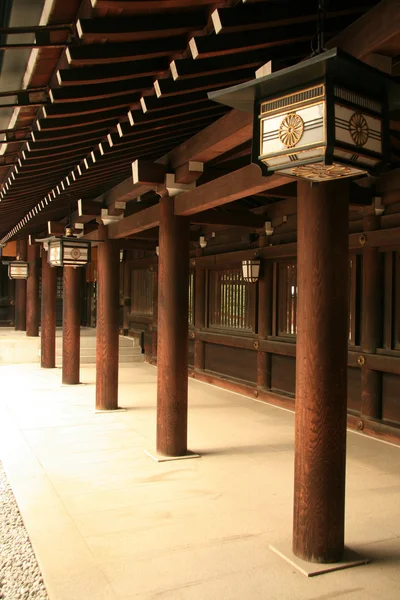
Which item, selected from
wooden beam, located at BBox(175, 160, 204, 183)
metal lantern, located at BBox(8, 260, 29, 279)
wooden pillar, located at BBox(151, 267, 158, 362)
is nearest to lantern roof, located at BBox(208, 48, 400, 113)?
wooden beam, located at BBox(175, 160, 204, 183)

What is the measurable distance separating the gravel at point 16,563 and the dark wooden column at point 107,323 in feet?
12.5

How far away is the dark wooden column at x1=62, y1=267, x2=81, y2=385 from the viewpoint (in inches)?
432

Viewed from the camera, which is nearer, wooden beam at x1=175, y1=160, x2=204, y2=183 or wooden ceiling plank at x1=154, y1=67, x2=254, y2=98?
wooden ceiling plank at x1=154, y1=67, x2=254, y2=98

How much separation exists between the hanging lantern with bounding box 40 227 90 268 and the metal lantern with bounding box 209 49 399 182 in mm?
6121

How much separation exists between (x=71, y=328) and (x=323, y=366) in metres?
8.21

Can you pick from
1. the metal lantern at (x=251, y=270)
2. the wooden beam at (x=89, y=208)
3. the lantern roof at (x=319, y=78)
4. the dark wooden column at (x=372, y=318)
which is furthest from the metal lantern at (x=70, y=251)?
the lantern roof at (x=319, y=78)

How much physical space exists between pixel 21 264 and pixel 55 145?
12495 millimetres

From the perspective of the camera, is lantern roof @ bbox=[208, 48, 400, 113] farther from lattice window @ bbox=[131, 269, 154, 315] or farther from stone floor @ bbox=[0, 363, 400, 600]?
lattice window @ bbox=[131, 269, 154, 315]

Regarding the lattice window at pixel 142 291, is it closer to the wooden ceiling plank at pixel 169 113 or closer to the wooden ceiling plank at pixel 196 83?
the wooden ceiling plank at pixel 169 113

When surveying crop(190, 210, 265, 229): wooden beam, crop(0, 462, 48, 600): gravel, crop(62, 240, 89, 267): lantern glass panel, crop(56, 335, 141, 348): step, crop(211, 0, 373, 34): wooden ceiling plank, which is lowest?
crop(0, 462, 48, 600): gravel

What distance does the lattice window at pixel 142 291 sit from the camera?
1541 centimetres

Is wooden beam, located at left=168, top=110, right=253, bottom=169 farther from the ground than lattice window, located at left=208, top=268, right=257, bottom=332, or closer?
farther from the ground

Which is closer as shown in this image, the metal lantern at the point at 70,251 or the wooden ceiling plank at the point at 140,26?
the wooden ceiling plank at the point at 140,26

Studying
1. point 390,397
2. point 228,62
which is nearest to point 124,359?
point 390,397
